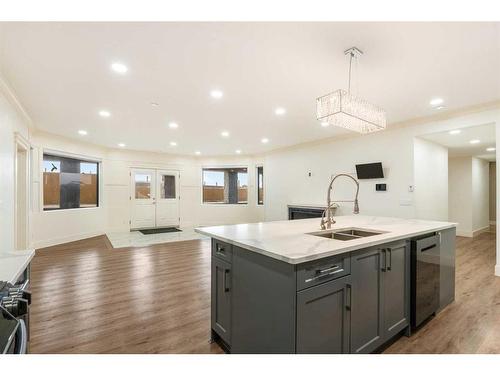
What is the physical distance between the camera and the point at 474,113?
3785 millimetres

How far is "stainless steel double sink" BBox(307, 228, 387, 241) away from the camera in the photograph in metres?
2.27

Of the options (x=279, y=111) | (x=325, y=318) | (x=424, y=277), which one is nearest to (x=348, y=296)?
(x=325, y=318)

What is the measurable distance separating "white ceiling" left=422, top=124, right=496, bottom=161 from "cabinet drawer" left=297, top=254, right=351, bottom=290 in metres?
3.89

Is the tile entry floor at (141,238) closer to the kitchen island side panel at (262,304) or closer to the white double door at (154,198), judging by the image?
the white double door at (154,198)

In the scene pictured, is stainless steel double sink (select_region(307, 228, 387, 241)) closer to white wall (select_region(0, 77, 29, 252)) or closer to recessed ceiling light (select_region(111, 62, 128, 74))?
recessed ceiling light (select_region(111, 62, 128, 74))

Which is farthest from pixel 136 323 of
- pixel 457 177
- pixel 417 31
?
pixel 457 177

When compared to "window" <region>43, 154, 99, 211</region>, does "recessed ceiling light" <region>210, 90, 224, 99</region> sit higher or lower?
higher

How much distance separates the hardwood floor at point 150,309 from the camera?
2.01 metres

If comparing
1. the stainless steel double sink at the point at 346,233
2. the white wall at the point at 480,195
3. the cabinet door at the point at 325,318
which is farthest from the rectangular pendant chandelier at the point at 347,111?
the white wall at the point at 480,195

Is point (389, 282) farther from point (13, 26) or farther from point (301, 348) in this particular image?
point (13, 26)

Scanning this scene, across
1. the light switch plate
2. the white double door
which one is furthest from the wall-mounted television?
the white double door

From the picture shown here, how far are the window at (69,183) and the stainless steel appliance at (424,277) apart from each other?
6.91 metres

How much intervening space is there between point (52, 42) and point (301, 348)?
2.98 meters

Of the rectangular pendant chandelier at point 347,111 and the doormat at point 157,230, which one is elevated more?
the rectangular pendant chandelier at point 347,111
